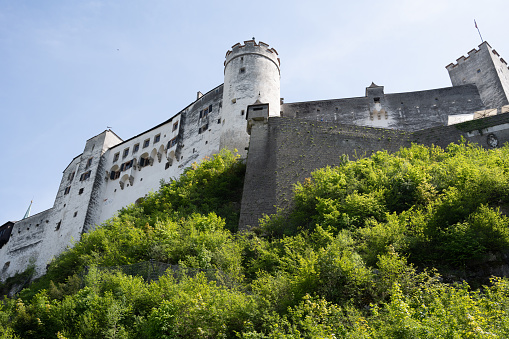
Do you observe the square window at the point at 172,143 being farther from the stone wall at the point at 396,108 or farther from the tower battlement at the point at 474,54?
the tower battlement at the point at 474,54

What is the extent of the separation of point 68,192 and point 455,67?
33.3 m

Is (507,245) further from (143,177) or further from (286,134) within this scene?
(143,177)

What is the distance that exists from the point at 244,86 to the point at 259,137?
362 inches

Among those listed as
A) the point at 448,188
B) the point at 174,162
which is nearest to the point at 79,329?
the point at 448,188

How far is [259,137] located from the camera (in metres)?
23.5

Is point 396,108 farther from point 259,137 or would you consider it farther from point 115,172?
point 115,172

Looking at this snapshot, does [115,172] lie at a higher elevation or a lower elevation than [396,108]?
lower

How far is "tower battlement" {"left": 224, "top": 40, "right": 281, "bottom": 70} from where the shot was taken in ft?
110

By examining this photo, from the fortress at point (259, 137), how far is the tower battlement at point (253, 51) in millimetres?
85

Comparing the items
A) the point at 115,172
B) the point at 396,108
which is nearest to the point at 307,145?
the point at 396,108

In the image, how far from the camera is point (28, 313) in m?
14.7

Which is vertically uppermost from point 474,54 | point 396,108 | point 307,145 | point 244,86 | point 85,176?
point 474,54

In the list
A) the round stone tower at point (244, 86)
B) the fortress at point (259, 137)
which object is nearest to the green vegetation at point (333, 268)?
the fortress at point (259, 137)

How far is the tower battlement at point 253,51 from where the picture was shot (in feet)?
110
